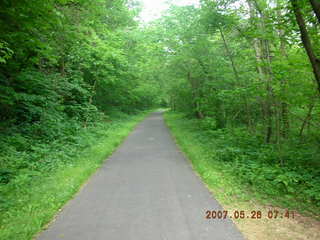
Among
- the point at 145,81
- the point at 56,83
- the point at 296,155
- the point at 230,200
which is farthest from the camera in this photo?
the point at 145,81

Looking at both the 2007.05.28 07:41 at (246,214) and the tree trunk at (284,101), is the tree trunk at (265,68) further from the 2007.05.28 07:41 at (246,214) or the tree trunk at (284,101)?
the 2007.05.28 07:41 at (246,214)

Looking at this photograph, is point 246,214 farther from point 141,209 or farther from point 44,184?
point 44,184

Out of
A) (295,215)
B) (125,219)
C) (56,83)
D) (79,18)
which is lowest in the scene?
(295,215)

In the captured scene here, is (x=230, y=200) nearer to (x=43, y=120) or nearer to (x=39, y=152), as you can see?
(x=39, y=152)

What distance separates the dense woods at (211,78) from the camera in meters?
5.42

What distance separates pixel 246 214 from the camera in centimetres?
385

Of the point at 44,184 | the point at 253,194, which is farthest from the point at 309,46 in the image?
the point at 44,184

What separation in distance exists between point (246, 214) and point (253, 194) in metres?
1.03

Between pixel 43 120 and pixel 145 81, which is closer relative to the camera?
pixel 43 120

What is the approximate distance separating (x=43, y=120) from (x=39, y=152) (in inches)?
98.7

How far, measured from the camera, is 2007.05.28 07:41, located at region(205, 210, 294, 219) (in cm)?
377

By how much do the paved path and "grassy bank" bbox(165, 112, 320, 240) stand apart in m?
0.31

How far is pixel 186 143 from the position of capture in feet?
33.4

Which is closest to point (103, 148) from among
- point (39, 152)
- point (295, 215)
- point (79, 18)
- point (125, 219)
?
point (39, 152)
